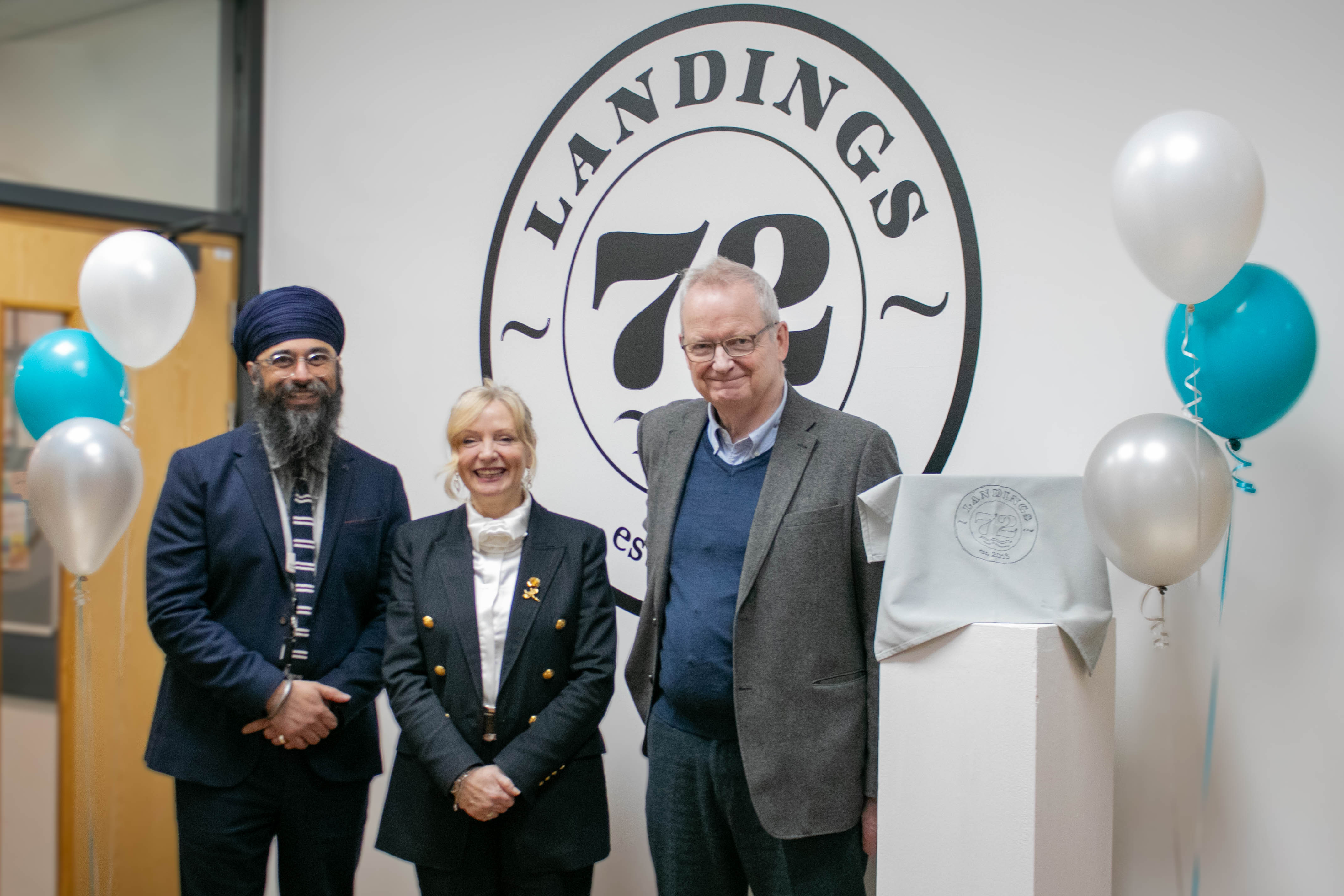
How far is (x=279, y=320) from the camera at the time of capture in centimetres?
221

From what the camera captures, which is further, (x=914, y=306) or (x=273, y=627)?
(x=914, y=306)

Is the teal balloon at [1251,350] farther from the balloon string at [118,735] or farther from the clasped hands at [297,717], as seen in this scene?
the balloon string at [118,735]

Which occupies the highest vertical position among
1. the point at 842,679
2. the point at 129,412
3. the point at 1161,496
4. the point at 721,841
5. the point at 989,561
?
the point at 129,412

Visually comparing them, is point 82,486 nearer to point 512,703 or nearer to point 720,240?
point 512,703

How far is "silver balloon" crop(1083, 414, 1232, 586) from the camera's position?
1.55 m

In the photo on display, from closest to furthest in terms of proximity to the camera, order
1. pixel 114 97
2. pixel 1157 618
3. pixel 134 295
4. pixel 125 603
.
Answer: pixel 1157 618 → pixel 134 295 → pixel 125 603 → pixel 114 97

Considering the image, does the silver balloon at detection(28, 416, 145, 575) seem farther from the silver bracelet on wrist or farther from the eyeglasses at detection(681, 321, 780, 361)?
the eyeglasses at detection(681, 321, 780, 361)

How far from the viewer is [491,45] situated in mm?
3053

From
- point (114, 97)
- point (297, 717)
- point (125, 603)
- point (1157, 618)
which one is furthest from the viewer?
point (114, 97)

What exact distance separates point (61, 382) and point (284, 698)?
0.89m

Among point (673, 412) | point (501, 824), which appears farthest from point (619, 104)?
point (501, 824)

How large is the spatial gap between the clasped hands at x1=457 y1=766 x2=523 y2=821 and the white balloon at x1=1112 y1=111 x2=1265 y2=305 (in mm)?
1399

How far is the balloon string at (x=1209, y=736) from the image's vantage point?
1839 millimetres

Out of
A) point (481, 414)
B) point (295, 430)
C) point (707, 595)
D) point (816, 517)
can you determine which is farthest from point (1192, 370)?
point (295, 430)
